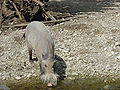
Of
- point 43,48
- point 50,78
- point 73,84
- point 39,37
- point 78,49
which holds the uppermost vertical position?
point 39,37

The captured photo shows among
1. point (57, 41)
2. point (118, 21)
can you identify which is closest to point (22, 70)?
point (57, 41)

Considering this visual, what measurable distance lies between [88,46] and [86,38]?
1.25m

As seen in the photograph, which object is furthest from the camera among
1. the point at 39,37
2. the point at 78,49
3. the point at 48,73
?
the point at 78,49

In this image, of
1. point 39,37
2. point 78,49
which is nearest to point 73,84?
point 39,37

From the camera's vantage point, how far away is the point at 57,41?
17.8m

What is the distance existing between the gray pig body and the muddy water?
552 millimetres

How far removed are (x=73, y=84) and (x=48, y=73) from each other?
1415mm

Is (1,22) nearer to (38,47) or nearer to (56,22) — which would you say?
(56,22)

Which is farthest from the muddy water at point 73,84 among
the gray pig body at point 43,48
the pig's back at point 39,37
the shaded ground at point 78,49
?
the pig's back at point 39,37

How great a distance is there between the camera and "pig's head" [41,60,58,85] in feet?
39.5

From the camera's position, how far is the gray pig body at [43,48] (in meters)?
12.2

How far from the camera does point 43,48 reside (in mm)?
13164

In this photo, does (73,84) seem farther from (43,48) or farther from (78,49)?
(78,49)

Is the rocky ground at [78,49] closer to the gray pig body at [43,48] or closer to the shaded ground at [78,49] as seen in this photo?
the shaded ground at [78,49]
